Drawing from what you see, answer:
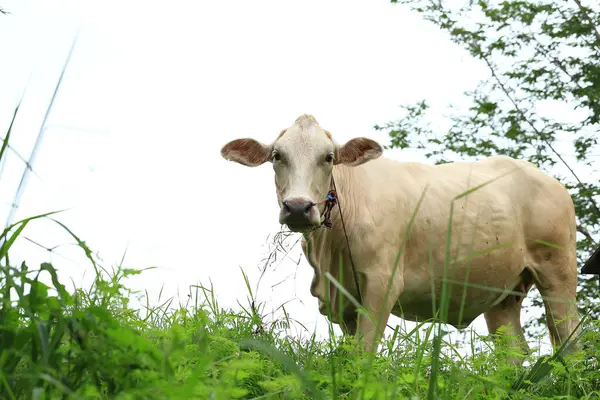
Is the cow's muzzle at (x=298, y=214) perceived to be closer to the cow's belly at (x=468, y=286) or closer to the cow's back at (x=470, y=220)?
the cow's back at (x=470, y=220)

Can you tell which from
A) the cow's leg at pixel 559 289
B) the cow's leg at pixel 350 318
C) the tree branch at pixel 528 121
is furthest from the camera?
the tree branch at pixel 528 121

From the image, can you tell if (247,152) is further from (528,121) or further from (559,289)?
(528,121)

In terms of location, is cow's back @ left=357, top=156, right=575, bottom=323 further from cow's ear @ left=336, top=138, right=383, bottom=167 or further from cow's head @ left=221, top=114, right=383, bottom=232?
cow's head @ left=221, top=114, right=383, bottom=232

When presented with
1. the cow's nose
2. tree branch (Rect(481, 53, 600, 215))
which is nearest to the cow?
the cow's nose

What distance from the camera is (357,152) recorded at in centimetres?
601

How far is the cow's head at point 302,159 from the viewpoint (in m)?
5.21

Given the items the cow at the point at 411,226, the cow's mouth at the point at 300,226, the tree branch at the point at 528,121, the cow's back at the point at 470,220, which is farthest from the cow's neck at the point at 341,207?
the tree branch at the point at 528,121

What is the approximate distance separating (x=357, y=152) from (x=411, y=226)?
910 mm

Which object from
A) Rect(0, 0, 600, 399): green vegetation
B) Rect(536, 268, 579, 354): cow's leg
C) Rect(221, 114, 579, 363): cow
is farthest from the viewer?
Rect(536, 268, 579, 354): cow's leg

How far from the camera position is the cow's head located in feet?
17.1

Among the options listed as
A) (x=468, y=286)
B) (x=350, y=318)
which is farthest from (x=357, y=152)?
(x=468, y=286)

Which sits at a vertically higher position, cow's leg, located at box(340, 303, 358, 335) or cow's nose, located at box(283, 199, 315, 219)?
cow's nose, located at box(283, 199, 315, 219)

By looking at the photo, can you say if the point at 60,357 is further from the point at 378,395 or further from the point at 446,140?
the point at 446,140

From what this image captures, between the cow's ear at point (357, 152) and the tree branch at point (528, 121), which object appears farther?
the tree branch at point (528, 121)
